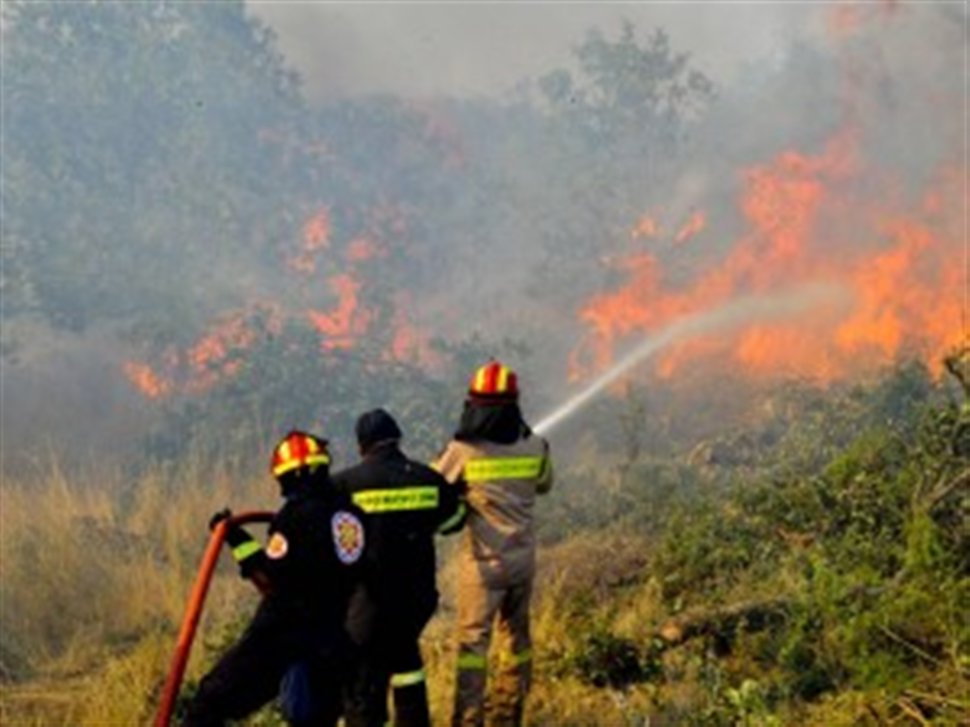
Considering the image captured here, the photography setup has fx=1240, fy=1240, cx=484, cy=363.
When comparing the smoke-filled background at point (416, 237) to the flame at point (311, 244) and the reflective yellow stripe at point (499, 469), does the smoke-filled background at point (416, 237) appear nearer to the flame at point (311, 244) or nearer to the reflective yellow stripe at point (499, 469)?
the flame at point (311, 244)

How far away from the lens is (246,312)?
20156 mm

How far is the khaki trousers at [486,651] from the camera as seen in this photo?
22.1 feet

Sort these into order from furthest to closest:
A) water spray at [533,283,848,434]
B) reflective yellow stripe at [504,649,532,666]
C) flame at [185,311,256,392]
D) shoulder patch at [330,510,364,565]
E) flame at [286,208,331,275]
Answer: flame at [286,208,331,275] < water spray at [533,283,848,434] < flame at [185,311,256,392] < reflective yellow stripe at [504,649,532,666] < shoulder patch at [330,510,364,565]

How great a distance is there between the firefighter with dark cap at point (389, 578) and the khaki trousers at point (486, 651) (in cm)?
38

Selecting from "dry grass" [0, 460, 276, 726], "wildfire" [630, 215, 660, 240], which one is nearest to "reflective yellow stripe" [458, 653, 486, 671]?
"dry grass" [0, 460, 276, 726]

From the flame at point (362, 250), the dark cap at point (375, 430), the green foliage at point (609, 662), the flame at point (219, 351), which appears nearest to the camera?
the dark cap at point (375, 430)

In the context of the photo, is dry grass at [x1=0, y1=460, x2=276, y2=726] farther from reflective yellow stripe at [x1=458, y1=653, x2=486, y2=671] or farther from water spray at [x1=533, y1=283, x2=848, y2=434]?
water spray at [x1=533, y1=283, x2=848, y2=434]

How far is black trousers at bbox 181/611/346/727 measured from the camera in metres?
5.83

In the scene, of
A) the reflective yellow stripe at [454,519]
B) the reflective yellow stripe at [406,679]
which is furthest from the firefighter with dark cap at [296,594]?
the reflective yellow stripe at [454,519]

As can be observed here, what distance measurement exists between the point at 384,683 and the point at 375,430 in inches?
50.9

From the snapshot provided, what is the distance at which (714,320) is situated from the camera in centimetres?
2058

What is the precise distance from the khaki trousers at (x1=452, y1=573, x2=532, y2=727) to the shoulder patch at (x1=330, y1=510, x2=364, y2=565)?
3.22 feet

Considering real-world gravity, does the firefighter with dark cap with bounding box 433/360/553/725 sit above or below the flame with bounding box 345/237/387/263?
below

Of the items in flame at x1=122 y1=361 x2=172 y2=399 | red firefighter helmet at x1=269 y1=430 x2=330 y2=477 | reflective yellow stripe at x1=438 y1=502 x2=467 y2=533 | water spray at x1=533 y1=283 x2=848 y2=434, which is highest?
water spray at x1=533 y1=283 x2=848 y2=434
